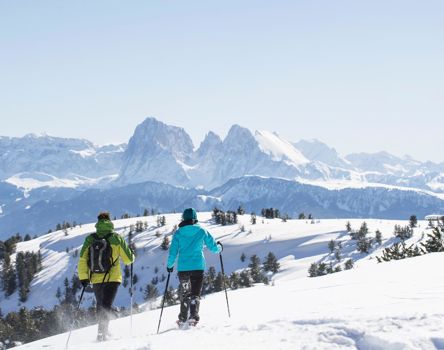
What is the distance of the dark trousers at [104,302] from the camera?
11844 millimetres

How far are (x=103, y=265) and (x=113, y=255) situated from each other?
350mm

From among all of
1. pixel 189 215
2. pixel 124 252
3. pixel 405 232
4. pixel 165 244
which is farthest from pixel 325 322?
pixel 165 244

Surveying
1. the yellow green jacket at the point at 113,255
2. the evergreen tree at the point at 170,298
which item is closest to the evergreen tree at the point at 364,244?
the evergreen tree at the point at 170,298

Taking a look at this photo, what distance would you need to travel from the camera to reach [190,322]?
11156 millimetres

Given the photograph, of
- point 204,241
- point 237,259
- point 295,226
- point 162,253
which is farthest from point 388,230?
point 204,241

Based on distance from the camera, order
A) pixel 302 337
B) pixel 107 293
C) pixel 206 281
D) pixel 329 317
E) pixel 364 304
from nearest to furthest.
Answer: pixel 302 337 → pixel 329 317 → pixel 364 304 → pixel 107 293 → pixel 206 281

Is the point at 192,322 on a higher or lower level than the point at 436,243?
higher

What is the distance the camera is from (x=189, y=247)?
12.3 metres

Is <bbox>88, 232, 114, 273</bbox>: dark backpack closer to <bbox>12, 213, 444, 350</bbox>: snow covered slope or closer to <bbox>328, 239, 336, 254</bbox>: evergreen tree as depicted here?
<bbox>12, 213, 444, 350</bbox>: snow covered slope

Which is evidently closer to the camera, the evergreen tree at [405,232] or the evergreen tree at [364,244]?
the evergreen tree at [364,244]

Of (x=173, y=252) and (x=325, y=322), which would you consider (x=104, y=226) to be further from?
(x=325, y=322)

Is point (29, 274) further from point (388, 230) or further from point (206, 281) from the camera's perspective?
point (388, 230)

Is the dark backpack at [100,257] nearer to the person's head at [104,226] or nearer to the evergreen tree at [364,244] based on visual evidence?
the person's head at [104,226]

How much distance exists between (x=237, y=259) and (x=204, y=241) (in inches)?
6337
